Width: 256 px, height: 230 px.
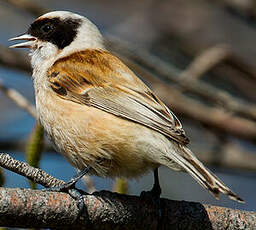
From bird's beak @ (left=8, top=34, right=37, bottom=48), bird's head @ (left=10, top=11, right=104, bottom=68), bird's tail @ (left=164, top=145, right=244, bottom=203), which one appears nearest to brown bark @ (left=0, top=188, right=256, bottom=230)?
bird's tail @ (left=164, top=145, right=244, bottom=203)

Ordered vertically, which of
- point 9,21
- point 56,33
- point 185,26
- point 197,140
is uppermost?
point 56,33

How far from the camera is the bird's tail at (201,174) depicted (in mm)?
3346

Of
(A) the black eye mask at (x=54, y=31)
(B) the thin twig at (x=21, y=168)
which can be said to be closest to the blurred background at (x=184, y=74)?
(B) the thin twig at (x=21, y=168)

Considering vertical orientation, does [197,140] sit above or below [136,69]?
below

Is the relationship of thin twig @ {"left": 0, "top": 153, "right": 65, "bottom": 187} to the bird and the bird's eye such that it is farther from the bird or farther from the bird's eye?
the bird's eye

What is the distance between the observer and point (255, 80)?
5988 millimetres

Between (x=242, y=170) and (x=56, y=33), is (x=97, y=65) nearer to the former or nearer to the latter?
(x=56, y=33)

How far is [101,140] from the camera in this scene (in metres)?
3.84

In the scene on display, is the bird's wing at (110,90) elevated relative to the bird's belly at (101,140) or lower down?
elevated

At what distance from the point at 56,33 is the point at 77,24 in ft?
0.85

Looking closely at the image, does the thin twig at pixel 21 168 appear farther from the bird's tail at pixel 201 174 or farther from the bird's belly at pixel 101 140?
the bird's tail at pixel 201 174

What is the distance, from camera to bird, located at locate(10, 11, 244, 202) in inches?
146

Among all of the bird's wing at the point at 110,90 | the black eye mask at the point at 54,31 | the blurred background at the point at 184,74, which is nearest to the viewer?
the bird's wing at the point at 110,90

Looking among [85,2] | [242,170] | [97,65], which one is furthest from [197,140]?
[97,65]
